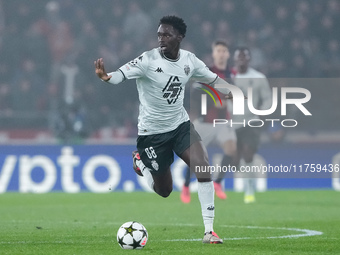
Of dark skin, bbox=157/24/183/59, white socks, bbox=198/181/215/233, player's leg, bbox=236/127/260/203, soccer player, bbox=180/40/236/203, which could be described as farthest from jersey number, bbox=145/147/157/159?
player's leg, bbox=236/127/260/203

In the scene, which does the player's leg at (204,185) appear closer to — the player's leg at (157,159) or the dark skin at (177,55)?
the dark skin at (177,55)

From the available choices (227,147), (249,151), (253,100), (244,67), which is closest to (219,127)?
(227,147)

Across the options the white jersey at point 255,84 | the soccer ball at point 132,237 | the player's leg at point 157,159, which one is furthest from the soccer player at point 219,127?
the soccer ball at point 132,237

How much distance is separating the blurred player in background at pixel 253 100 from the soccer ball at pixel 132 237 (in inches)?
263

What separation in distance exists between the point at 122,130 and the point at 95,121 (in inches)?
26.5

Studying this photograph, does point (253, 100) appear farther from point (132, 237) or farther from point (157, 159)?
point (132, 237)

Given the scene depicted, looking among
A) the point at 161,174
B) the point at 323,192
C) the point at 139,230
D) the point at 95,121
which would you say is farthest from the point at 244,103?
Result: the point at 139,230

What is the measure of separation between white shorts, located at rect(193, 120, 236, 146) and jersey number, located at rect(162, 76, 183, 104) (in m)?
5.66

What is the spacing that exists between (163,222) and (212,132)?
12.3 ft

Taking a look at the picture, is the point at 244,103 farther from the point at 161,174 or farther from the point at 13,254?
the point at 13,254

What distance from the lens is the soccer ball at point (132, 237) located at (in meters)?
6.82

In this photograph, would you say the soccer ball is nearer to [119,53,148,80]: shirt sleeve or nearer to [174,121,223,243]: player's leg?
[174,121,223,243]: player's leg

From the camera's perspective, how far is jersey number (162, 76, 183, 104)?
25.0 ft

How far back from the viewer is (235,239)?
7.81 meters
